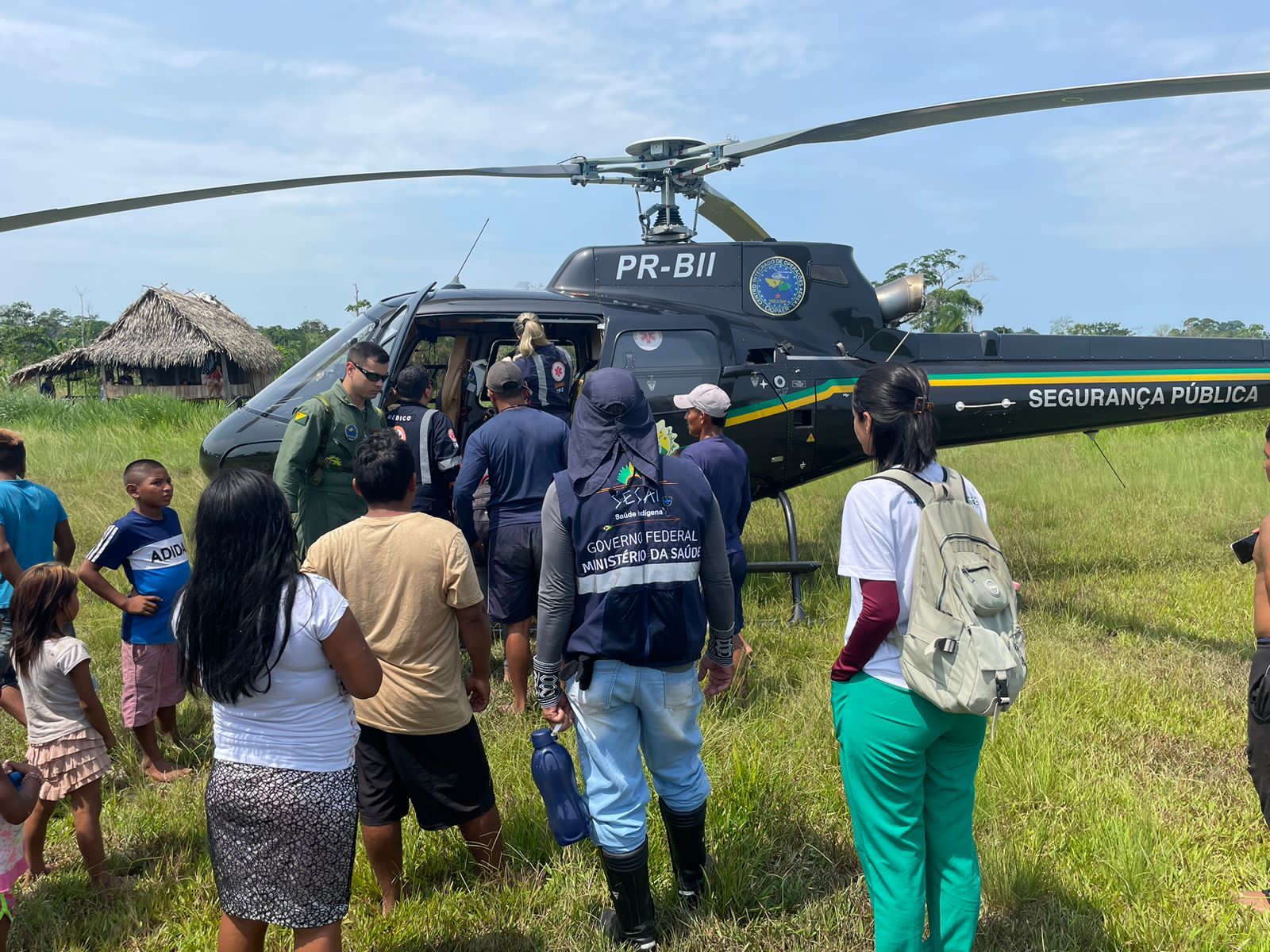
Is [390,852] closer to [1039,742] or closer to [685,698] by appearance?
[685,698]

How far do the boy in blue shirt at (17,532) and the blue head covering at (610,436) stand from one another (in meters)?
2.55

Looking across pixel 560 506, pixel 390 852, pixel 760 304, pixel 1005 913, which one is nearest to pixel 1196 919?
pixel 1005 913

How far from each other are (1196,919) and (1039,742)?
1.16 metres

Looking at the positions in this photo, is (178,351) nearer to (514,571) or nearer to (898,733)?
(514,571)

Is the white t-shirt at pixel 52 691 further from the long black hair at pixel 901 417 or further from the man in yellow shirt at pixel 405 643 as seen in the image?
the long black hair at pixel 901 417

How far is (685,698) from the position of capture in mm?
2699

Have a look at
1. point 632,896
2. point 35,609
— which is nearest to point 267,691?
point 632,896

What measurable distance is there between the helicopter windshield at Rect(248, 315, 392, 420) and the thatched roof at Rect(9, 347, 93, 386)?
25720mm

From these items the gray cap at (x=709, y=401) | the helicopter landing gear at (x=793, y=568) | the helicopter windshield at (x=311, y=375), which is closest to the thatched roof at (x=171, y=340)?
the helicopter windshield at (x=311, y=375)

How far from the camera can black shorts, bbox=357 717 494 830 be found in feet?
9.59

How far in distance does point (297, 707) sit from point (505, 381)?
2.48 metres

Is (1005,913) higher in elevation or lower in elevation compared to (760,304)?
lower

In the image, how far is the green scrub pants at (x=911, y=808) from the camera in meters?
2.30

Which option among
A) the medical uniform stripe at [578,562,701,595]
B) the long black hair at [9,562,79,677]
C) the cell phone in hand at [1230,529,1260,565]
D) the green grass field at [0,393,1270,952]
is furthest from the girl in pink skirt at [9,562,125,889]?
the cell phone in hand at [1230,529,1260,565]
